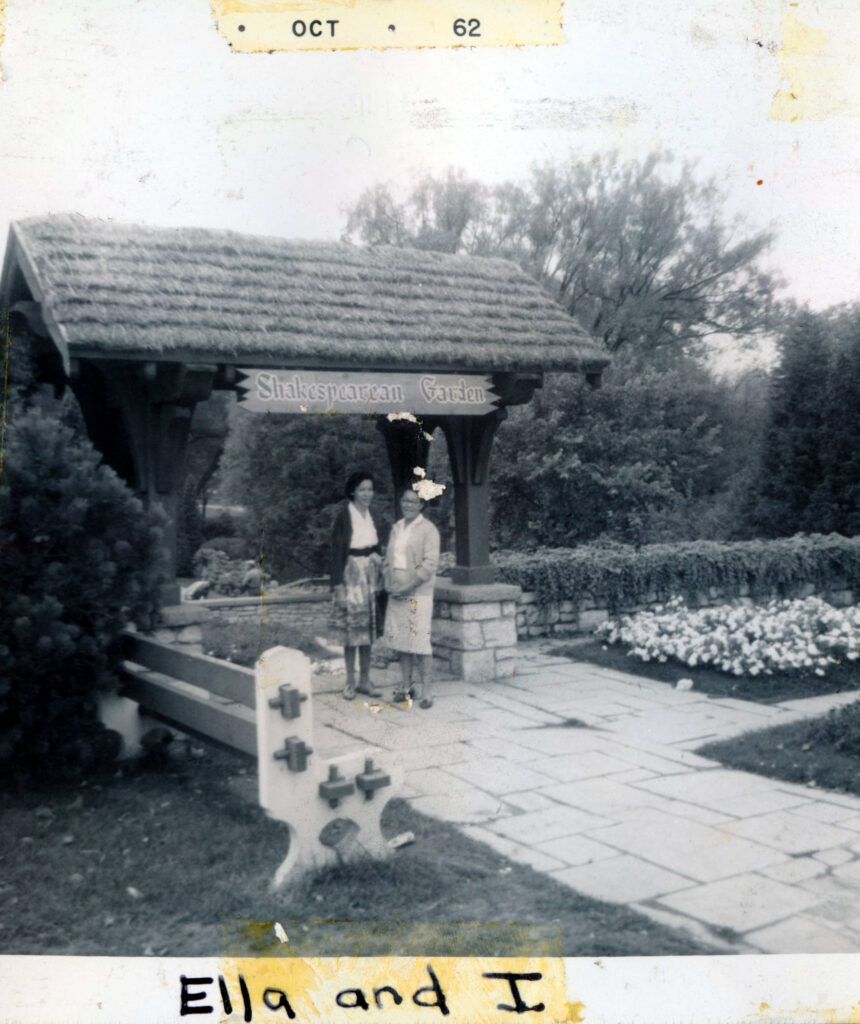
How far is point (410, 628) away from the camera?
6824mm

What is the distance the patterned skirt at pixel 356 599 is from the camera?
689cm

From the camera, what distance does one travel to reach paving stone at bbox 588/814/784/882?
3959 mm

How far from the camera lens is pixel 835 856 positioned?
4055 millimetres

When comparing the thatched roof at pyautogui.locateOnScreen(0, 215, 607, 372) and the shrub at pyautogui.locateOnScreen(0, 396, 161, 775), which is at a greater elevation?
the thatched roof at pyautogui.locateOnScreen(0, 215, 607, 372)

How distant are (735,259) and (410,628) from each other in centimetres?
613

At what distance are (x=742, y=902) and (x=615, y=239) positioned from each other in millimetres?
10379

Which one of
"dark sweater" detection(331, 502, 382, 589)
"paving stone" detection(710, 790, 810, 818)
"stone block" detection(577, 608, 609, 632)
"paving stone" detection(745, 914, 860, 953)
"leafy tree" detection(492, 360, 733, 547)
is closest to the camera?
"paving stone" detection(745, 914, 860, 953)

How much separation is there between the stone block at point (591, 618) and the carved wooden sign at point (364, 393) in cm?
340

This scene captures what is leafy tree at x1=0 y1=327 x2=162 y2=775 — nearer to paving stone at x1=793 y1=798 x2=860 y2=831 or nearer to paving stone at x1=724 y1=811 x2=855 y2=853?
paving stone at x1=724 y1=811 x2=855 y2=853

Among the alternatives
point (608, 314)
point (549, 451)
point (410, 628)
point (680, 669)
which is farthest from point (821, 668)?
point (608, 314)

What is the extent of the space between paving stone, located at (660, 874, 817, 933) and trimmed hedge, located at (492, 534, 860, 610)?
5.99 meters

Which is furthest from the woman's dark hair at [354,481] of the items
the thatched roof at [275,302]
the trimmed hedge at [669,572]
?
the trimmed hedge at [669,572]

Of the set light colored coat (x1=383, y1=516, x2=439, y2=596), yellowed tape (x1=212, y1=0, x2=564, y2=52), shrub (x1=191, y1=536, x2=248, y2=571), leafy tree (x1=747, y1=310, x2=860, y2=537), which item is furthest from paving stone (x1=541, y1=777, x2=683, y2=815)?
shrub (x1=191, y1=536, x2=248, y2=571)

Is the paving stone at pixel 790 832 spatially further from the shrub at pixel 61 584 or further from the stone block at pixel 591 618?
the stone block at pixel 591 618
